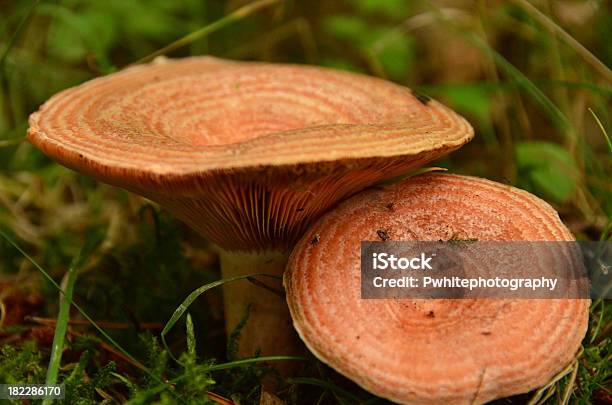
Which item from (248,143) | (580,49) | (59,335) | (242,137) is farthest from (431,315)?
(580,49)

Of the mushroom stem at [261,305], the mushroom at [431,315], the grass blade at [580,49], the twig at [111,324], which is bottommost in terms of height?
the twig at [111,324]

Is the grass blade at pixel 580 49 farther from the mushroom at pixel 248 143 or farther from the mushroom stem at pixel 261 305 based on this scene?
the mushroom stem at pixel 261 305

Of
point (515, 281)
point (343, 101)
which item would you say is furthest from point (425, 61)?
point (515, 281)

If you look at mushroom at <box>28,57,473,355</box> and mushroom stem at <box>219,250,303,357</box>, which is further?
mushroom stem at <box>219,250,303,357</box>

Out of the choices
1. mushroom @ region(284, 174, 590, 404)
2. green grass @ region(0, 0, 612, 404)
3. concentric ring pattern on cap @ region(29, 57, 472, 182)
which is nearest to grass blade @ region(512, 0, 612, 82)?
green grass @ region(0, 0, 612, 404)

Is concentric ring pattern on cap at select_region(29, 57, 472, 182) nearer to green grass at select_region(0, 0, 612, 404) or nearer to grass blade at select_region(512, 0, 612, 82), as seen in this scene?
green grass at select_region(0, 0, 612, 404)

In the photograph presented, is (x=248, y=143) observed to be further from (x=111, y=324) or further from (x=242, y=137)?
(x=111, y=324)

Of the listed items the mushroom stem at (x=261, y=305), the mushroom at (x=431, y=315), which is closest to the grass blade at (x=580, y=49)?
the mushroom at (x=431, y=315)
